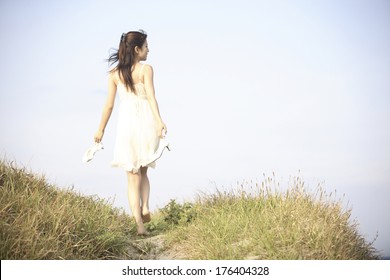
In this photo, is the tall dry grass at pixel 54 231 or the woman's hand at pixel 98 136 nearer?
the tall dry grass at pixel 54 231

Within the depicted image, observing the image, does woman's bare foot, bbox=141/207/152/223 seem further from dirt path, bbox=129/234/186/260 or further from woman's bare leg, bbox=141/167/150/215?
dirt path, bbox=129/234/186/260

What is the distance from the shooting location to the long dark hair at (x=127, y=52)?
6.41 meters

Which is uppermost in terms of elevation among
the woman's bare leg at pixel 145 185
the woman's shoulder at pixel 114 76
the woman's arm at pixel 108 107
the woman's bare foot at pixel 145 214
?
the woman's shoulder at pixel 114 76

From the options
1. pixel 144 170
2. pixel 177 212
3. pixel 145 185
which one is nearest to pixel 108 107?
pixel 144 170

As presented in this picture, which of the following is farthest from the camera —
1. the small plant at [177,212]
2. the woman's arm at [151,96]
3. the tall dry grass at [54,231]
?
the small plant at [177,212]

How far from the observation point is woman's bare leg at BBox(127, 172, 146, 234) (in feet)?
21.2

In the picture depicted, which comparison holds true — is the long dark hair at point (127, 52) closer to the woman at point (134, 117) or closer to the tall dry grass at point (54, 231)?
the woman at point (134, 117)

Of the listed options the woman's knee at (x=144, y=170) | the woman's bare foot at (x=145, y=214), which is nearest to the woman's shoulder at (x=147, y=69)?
the woman's knee at (x=144, y=170)

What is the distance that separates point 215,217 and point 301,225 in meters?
1.22

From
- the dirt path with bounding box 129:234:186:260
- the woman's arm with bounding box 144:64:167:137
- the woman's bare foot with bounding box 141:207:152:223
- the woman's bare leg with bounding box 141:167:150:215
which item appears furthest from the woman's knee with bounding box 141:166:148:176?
the dirt path with bounding box 129:234:186:260

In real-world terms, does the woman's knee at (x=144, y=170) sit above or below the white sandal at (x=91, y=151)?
below

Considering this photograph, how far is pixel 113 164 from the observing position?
6.46 m

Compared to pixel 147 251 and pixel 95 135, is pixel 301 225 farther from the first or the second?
pixel 95 135
